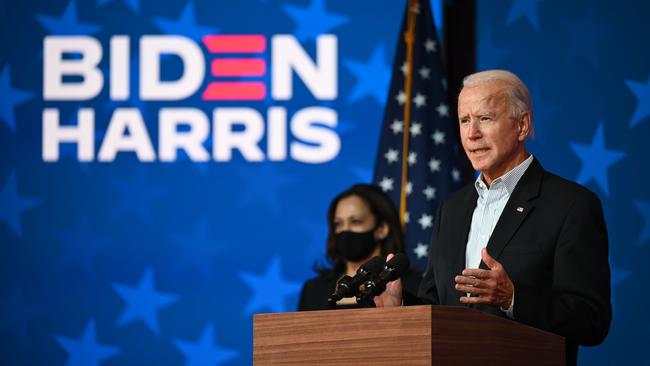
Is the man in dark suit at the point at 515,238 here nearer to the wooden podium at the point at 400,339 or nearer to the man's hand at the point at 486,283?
the man's hand at the point at 486,283

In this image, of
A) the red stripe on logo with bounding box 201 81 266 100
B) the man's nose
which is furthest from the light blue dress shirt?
the red stripe on logo with bounding box 201 81 266 100

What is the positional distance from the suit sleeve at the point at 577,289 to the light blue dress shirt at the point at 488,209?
223 mm

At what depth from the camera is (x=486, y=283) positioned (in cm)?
233

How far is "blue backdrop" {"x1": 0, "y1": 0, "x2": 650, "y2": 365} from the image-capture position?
18.9 ft

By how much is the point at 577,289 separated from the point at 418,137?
115 inches

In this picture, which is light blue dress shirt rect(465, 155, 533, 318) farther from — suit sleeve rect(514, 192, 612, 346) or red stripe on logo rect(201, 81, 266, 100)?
red stripe on logo rect(201, 81, 266, 100)

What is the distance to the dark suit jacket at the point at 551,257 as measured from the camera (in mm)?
2535

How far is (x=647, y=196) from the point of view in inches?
220

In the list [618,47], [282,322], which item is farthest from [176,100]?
[282,322]

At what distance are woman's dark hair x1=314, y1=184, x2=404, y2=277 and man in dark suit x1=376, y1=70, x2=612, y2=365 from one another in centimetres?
175

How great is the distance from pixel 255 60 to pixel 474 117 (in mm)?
3256

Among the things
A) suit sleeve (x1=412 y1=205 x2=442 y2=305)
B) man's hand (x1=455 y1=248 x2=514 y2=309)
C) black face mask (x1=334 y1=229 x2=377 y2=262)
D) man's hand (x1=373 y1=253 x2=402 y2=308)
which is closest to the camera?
man's hand (x1=455 y1=248 x2=514 y2=309)

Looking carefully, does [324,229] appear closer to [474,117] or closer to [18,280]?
[18,280]

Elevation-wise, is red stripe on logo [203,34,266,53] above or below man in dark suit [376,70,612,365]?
above
